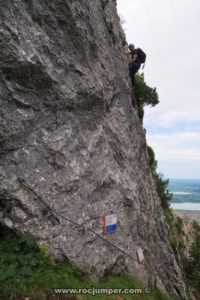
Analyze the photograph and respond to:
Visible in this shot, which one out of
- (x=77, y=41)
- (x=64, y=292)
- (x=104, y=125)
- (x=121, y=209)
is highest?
(x=77, y=41)

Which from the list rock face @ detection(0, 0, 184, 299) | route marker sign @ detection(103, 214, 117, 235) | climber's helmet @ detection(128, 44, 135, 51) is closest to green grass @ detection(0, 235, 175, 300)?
rock face @ detection(0, 0, 184, 299)

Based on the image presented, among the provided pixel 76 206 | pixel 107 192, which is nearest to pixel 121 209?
pixel 107 192

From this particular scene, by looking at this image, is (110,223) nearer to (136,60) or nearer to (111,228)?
(111,228)

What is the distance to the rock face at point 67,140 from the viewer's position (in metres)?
10.6

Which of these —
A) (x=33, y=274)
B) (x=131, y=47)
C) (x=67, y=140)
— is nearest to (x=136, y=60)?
(x=131, y=47)

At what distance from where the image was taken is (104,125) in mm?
14258

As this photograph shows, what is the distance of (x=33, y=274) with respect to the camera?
350 inches

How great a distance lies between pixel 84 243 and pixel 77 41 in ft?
23.5

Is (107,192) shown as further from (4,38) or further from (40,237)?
(4,38)

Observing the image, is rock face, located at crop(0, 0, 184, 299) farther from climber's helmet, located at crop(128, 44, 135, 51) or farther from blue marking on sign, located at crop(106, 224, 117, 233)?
climber's helmet, located at crop(128, 44, 135, 51)

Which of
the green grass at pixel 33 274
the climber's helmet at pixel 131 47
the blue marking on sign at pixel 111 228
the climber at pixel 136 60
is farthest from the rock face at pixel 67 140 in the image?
the climber's helmet at pixel 131 47

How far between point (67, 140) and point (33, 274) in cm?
468

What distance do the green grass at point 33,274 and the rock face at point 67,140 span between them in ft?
1.57

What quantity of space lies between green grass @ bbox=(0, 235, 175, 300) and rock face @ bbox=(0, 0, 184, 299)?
1.57 ft
